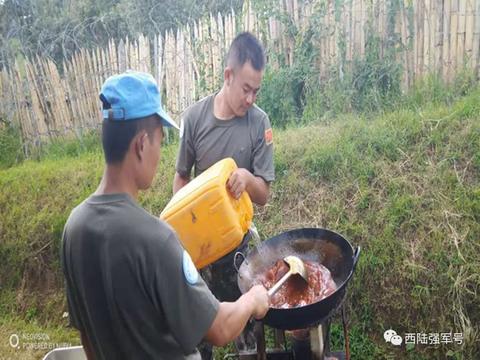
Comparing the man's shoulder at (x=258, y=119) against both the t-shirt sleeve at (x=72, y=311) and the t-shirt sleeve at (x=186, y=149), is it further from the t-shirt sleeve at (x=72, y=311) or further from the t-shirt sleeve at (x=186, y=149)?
the t-shirt sleeve at (x=72, y=311)

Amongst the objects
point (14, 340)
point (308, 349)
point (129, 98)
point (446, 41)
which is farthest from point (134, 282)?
point (446, 41)

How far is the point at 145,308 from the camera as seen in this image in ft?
3.99

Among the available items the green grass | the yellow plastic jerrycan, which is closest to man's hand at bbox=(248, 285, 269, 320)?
the yellow plastic jerrycan

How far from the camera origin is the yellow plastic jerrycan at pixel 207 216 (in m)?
1.93

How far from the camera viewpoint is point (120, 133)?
4.06 ft

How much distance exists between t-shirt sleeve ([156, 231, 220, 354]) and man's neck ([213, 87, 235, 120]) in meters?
1.23

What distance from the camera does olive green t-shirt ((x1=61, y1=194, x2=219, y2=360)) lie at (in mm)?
1182

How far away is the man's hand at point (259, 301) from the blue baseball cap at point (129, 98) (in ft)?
2.31

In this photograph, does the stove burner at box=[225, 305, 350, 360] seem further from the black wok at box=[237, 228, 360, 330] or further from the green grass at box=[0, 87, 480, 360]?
the green grass at box=[0, 87, 480, 360]

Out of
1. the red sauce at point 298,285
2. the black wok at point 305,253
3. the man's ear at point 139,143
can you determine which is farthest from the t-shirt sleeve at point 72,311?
the red sauce at point 298,285

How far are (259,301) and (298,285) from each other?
1.58 ft

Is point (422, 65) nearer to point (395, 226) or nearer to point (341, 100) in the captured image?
point (341, 100)

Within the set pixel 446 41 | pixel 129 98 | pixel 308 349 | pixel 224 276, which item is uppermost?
pixel 129 98

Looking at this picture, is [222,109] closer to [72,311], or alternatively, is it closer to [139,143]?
[139,143]
